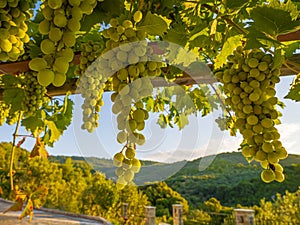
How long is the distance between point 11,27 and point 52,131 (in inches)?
72.8

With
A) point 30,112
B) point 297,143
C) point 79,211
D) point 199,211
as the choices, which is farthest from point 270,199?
point 30,112

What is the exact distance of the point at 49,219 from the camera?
876cm

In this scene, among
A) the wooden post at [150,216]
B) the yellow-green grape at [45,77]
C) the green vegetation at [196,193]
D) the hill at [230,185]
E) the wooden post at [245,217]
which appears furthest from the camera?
the hill at [230,185]

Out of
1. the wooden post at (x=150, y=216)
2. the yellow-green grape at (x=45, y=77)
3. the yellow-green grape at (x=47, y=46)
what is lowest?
the wooden post at (x=150, y=216)

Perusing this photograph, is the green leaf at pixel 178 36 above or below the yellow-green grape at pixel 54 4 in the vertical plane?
above

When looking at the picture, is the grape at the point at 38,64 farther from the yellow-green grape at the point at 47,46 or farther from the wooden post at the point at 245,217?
the wooden post at the point at 245,217

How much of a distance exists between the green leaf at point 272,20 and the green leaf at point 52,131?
1793 millimetres

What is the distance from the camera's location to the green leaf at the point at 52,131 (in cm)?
212

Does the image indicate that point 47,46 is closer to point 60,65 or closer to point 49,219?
point 60,65

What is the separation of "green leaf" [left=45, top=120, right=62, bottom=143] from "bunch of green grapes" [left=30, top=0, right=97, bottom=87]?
1.84 metres

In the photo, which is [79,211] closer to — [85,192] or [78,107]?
[85,192]

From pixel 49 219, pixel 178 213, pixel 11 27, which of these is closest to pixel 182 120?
pixel 11 27

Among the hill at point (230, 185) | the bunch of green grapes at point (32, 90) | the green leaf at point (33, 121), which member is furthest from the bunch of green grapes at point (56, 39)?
the hill at point (230, 185)

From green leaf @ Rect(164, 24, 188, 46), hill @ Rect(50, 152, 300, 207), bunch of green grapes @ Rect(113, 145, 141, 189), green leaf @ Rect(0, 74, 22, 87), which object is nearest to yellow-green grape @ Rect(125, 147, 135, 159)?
bunch of green grapes @ Rect(113, 145, 141, 189)
